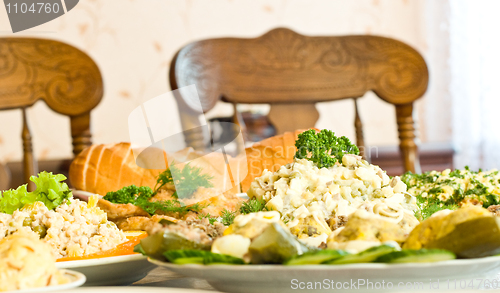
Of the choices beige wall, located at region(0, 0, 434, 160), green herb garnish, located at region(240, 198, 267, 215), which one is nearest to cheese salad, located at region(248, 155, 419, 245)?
green herb garnish, located at region(240, 198, 267, 215)

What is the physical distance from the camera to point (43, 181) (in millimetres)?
684

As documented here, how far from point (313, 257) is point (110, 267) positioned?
9.2 inches

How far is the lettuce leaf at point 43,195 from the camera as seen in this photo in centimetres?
66

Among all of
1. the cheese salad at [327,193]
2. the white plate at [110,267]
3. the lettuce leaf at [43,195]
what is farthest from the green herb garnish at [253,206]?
the lettuce leaf at [43,195]

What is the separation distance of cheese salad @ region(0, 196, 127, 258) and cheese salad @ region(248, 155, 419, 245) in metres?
0.20

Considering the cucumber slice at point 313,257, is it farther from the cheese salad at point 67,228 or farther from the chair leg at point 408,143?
the chair leg at point 408,143

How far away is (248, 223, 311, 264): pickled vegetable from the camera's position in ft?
1.26

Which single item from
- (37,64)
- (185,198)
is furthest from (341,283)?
(37,64)

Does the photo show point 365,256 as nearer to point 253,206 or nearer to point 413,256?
point 413,256

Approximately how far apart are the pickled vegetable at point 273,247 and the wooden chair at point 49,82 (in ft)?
4.70

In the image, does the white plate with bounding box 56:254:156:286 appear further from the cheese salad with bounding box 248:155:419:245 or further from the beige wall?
the beige wall

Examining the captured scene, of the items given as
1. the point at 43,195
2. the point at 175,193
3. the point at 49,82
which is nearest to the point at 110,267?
the point at 43,195

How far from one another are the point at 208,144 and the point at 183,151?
6.7 inches

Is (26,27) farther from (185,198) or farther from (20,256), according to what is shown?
(20,256)
